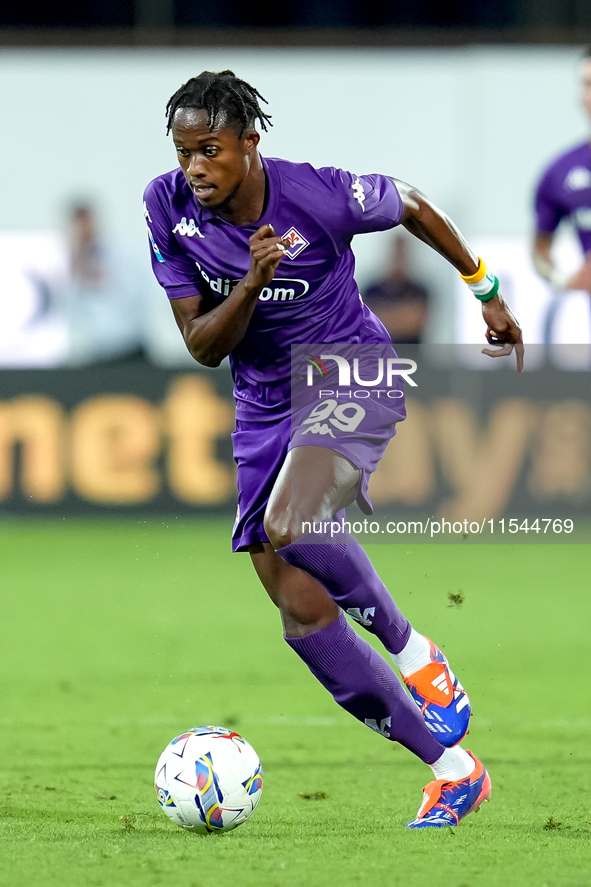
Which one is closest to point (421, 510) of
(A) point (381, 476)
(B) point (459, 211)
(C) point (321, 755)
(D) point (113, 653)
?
(A) point (381, 476)

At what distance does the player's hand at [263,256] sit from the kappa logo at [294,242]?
25 centimetres

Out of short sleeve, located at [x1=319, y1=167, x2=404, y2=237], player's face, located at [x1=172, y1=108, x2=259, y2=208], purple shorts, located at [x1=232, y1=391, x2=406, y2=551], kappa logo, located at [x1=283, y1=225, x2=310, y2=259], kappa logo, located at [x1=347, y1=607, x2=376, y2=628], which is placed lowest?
kappa logo, located at [x1=347, y1=607, x2=376, y2=628]

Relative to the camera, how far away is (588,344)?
1062 centimetres

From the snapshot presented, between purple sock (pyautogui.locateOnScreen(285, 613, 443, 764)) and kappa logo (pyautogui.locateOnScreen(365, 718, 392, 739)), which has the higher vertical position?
purple sock (pyautogui.locateOnScreen(285, 613, 443, 764))

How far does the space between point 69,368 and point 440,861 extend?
8.05 meters

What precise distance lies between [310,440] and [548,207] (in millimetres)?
4760

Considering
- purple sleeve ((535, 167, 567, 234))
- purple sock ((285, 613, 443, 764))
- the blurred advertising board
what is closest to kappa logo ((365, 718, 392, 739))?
purple sock ((285, 613, 443, 764))

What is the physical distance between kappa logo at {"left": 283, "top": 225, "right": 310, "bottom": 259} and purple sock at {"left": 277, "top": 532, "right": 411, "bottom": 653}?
775mm

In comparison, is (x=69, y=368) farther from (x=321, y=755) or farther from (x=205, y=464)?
(x=321, y=755)

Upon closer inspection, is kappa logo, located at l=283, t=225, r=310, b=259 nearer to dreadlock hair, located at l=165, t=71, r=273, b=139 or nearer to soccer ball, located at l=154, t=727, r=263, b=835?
dreadlock hair, located at l=165, t=71, r=273, b=139

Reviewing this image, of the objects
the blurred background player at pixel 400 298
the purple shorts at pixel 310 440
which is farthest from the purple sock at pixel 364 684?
the blurred background player at pixel 400 298

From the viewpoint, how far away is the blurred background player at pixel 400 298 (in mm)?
10953

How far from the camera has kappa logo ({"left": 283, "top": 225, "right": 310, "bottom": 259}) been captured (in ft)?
12.3

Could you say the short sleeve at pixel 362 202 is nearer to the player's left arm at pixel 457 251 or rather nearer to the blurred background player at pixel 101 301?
the player's left arm at pixel 457 251
